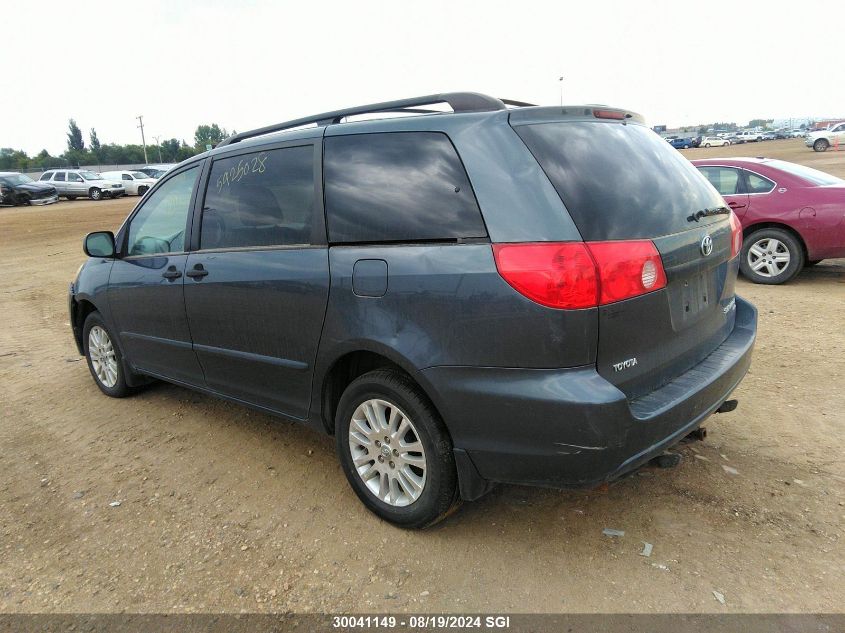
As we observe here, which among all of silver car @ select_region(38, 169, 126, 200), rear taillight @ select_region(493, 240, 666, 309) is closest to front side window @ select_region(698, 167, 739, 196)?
rear taillight @ select_region(493, 240, 666, 309)

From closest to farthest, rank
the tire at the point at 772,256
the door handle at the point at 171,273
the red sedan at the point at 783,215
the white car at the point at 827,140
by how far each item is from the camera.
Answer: the door handle at the point at 171,273, the red sedan at the point at 783,215, the tire at the point at 772,256, the white car at the point at 827,140

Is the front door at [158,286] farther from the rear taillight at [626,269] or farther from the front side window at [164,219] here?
the rear taillight at [626,269]

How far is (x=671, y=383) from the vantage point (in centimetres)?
265

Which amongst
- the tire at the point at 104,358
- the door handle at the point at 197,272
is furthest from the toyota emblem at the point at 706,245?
the tire at the point at 104,358

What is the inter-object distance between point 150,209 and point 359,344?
2.38m

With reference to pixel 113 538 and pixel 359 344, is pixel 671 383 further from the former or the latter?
pixel 113 538

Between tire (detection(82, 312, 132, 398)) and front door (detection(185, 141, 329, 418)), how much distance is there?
52.8 inches

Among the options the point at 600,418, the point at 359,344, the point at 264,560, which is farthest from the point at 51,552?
the point at 600,418

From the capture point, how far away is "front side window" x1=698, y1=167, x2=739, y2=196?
788cm

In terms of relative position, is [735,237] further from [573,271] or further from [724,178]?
[724,178]

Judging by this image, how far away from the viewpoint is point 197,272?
3.69 meters

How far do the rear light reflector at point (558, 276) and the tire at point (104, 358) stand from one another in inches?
141

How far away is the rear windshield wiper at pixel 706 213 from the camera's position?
9.23ft

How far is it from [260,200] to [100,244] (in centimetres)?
170
